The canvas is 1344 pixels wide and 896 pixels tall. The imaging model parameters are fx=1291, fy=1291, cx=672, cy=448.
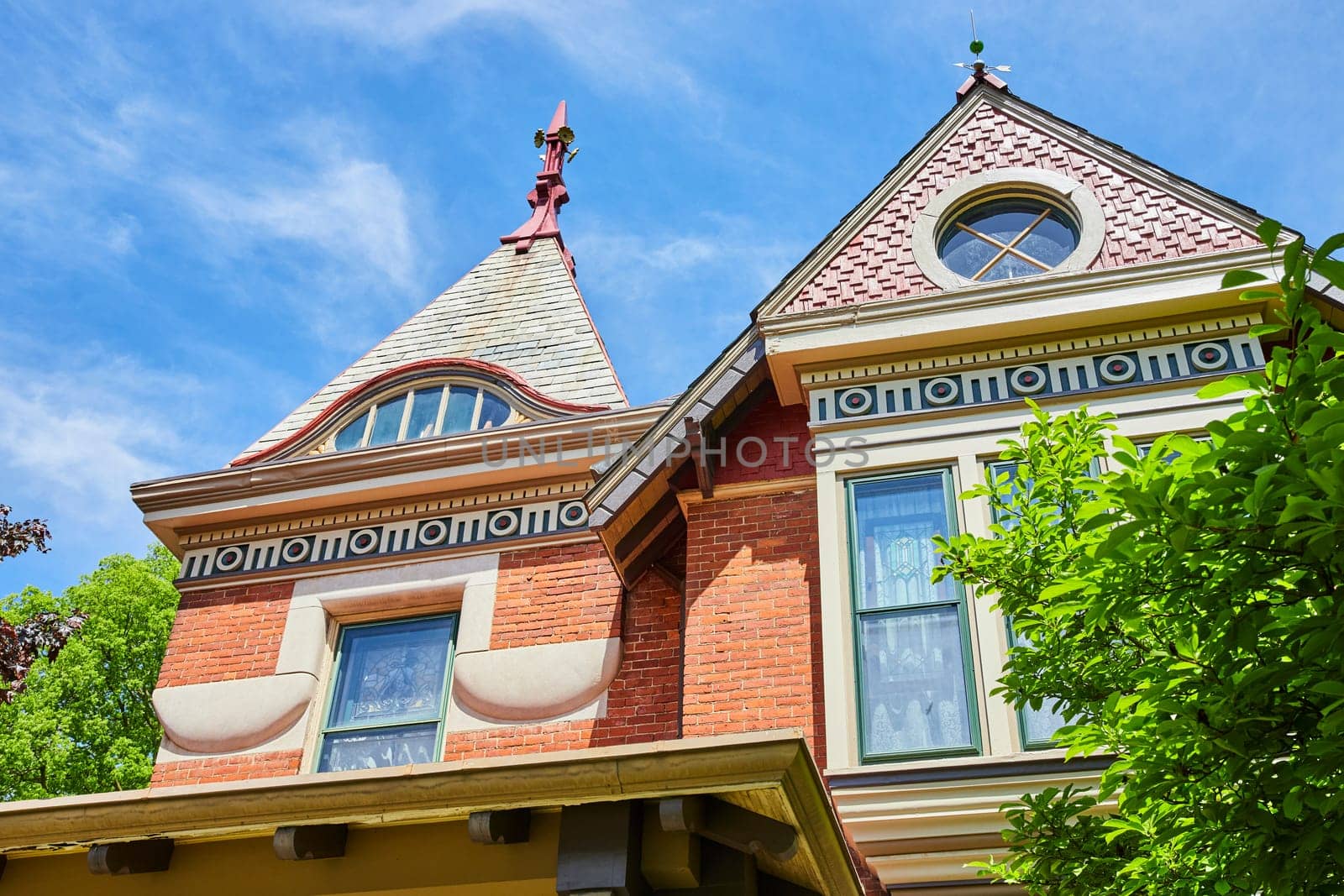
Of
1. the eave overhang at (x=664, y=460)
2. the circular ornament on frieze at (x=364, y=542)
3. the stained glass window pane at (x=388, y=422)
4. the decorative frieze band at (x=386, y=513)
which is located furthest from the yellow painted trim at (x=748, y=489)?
the stained glass window pane at (x=388, y=422)

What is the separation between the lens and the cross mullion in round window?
10281 millimetres

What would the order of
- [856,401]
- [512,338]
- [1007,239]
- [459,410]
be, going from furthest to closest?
[512,338], [459,410], [1007,239], [856,401]

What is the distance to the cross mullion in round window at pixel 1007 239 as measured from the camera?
10281 millimetres

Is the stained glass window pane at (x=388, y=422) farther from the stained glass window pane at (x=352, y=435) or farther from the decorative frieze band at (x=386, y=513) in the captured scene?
the decorative frieze band at (x=386, y=513)

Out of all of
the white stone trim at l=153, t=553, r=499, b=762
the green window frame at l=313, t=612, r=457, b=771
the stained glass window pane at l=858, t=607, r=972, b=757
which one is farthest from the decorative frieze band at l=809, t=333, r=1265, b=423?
the green window frame at l=313, t=612, r=457, b=771

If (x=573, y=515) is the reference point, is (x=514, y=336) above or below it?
above

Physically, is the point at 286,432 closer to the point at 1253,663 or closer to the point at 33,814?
the point at 33,814

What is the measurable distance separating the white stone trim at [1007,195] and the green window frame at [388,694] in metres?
4.99

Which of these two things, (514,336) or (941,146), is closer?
(941,146)

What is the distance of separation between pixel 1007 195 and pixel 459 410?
17.8 feet

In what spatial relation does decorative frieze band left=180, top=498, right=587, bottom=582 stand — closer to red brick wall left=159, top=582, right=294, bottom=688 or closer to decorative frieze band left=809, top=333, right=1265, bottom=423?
red brick wall left=159, top=582, right=294, bottom=688

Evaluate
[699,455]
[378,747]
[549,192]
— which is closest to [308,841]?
[378,747]

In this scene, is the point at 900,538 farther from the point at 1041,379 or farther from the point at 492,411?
the point at 492,411

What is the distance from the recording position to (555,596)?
10.8m
